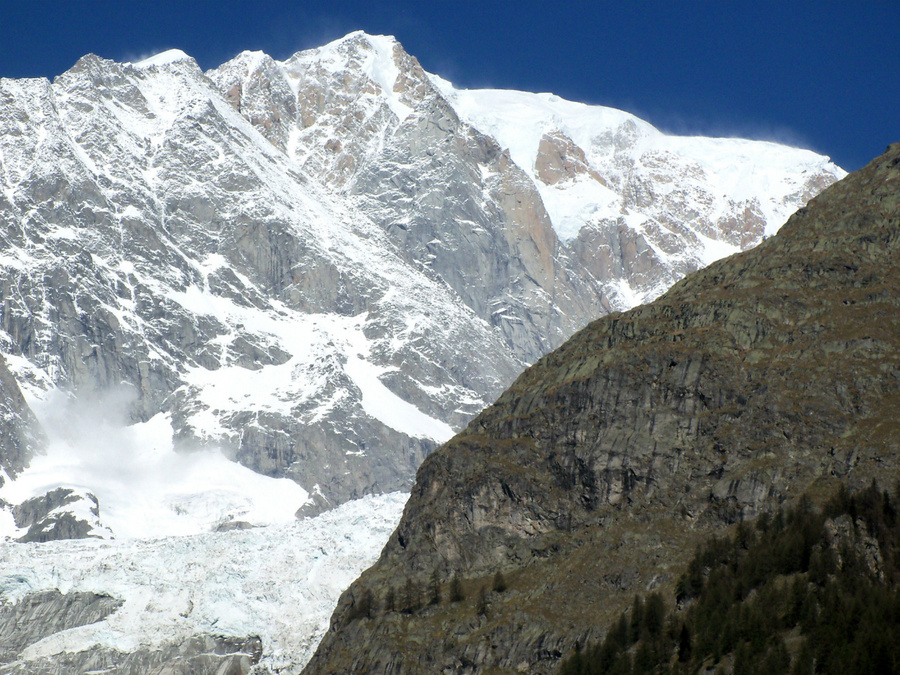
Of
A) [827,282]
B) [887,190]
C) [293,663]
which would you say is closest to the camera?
[827,282]

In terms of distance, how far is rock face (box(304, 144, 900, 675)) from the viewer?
124m

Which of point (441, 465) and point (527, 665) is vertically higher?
point (441, 465)

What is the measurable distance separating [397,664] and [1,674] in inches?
3074

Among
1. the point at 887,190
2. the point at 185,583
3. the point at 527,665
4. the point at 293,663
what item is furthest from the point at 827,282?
the point at 185,583

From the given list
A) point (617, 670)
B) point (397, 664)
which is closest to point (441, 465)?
point (397, 664)

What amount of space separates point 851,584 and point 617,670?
17.9 meters

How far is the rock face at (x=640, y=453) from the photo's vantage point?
123938 mm

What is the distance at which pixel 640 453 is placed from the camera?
443 ft

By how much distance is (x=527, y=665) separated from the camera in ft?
394

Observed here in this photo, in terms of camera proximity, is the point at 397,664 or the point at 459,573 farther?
the point at 459,573

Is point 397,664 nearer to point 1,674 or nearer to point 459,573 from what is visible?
point 459,573

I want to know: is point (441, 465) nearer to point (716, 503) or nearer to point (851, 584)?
point (716, 503)

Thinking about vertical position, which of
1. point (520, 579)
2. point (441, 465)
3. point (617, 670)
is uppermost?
point (441, 465)

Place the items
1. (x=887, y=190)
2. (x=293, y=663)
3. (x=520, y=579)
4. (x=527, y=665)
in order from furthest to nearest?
(x=293, y=663) < (x=887, y=190) < (x=520, y=579) < (x=527, y=665)
